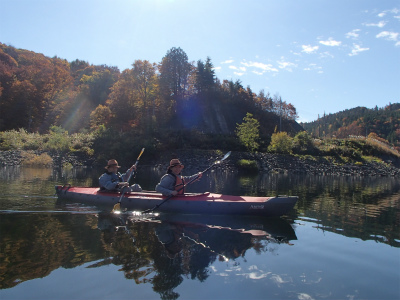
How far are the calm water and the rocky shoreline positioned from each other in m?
24.8

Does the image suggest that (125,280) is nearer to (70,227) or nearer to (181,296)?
(181,296)

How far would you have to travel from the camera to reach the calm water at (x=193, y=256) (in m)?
4.81

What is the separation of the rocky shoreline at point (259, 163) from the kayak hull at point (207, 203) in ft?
76.1

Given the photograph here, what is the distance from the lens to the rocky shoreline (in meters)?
35.2

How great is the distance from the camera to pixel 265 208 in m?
9.30

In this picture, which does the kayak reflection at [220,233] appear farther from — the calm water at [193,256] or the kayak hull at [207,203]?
the kayak hull at [207,203]

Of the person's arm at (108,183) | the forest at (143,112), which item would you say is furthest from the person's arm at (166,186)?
the forest at (143,112)

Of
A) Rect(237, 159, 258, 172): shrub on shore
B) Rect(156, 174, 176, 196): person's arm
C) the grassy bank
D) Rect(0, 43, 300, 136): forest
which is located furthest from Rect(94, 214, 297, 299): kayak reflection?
Rect(0, 43, 300, 136): forest

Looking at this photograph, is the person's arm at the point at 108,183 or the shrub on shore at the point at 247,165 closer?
the person's arm at the point at 108,183

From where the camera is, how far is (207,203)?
953cm

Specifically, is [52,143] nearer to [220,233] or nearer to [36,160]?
[36,160]

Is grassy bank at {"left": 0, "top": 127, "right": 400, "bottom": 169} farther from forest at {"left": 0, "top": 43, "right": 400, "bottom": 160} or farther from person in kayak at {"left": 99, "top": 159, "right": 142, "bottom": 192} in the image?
person in kayak at {"left": 99, "top": 159, "right": 142, "bottom": 192}

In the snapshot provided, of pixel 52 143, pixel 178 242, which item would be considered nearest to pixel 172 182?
pixel 178 242

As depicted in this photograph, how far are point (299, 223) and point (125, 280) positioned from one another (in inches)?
246
